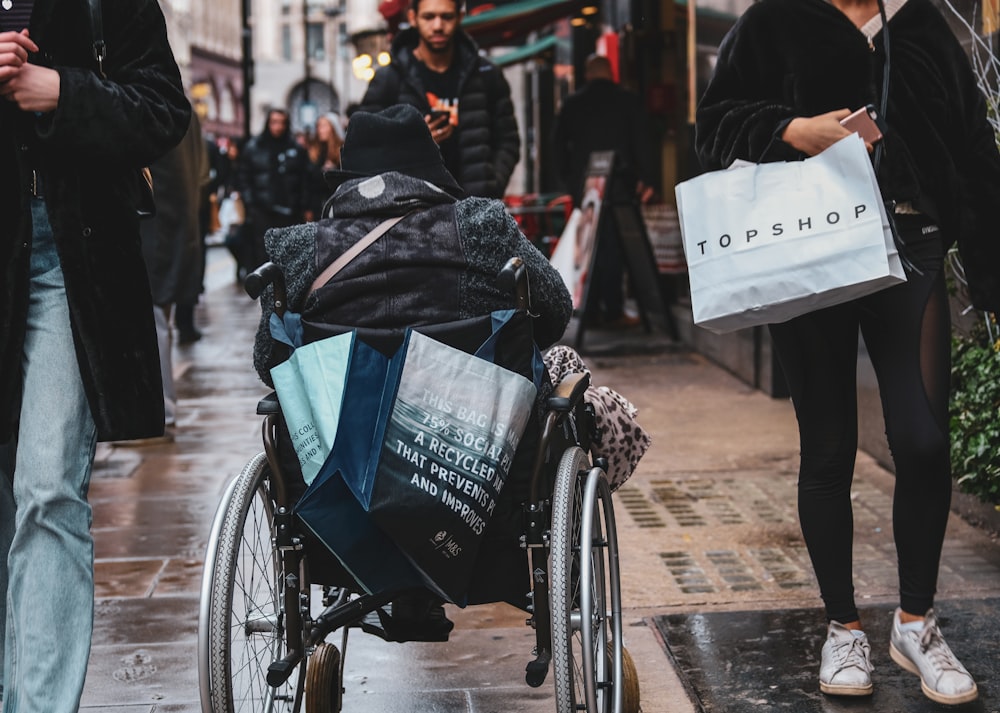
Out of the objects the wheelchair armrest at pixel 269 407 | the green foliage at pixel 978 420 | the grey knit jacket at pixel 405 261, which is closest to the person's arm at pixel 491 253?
the grey knit jacket at pixel 405 261

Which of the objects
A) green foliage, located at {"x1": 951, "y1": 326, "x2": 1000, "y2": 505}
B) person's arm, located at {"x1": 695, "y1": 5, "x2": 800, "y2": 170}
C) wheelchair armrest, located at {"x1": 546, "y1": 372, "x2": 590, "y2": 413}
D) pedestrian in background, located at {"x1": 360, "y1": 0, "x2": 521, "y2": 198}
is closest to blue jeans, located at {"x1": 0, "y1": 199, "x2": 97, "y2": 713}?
wheelchair armrest, located at {"x1": 546, "y1": 372, "x2": 590, "y2": 413}

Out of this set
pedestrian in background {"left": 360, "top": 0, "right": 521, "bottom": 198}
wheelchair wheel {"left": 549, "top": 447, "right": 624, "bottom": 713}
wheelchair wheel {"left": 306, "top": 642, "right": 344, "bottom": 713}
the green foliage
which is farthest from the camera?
pedestrian in background {"left": 360, "top": 0, "right": 521, "bottom": 198}

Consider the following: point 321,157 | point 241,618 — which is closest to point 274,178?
point 321,157

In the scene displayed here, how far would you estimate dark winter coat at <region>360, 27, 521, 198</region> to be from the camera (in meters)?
6.94

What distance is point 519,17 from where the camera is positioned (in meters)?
14.1

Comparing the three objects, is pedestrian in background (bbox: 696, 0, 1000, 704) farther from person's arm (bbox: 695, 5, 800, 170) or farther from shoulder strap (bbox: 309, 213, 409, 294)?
shoulder strap (bbox: 309, 213, 409, 294)

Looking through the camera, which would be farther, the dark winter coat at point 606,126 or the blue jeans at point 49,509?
the dark winter coat at point 606,126

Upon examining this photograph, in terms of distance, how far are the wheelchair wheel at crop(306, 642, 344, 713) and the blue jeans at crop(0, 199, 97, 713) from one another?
521mm

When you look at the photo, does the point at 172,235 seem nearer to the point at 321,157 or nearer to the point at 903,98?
the point at 903,98

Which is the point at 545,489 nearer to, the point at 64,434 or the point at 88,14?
the point at 64,434

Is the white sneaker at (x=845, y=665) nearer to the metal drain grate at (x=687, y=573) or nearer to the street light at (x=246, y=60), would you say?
the metal drain grate at (x=687, y=573)

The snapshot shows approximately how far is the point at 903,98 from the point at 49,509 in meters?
2.16

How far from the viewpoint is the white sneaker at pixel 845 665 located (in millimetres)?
3773

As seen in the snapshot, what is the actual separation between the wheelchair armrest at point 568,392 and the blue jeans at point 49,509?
0.99 metres
